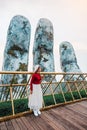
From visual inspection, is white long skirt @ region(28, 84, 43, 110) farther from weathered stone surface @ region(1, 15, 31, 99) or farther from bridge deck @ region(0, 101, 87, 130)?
weathered stone surface @ region(1, 15, 31, 99)

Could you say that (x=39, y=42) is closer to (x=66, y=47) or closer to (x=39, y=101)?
(x=66, y=47)

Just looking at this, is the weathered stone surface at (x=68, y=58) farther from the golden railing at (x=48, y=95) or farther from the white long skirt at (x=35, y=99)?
the white long skirt at (x=35, y=99)

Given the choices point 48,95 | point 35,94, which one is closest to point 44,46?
point 48,95

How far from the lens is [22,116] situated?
4.23 m

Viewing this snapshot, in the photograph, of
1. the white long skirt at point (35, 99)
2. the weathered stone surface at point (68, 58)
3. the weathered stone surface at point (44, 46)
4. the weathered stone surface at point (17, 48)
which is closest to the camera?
the white long skirt at point (35, 99)

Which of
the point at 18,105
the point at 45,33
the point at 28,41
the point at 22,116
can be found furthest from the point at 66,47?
the point at 22,116

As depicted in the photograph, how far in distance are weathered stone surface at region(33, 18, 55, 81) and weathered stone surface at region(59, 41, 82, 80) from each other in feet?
6.24

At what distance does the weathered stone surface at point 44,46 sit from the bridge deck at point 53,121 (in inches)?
263

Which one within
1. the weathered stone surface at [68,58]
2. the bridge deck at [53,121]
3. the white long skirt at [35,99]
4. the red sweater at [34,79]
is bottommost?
the bridge deck at [53,121]

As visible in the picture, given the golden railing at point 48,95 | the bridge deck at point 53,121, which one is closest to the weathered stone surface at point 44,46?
the golden railing at point 48,95

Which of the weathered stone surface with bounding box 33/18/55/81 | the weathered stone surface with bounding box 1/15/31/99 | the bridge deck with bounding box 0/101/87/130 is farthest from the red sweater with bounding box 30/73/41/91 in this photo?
the weathered stone surface with bounding box 33/18/55/81

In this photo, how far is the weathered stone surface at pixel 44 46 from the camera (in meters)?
12.0

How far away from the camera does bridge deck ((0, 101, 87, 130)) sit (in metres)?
3.56

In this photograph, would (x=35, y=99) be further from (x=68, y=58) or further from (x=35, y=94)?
(x=68, y=58)
